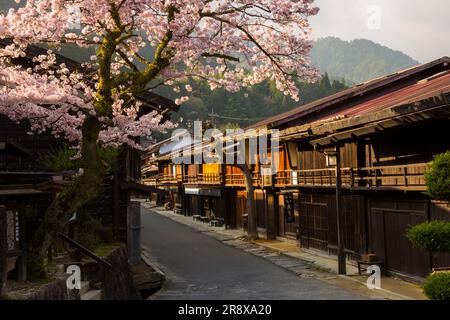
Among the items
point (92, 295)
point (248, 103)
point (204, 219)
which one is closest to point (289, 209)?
point (92, 295)

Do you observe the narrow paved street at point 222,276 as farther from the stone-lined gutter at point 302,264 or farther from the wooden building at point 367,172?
the wooden building at point 367,172

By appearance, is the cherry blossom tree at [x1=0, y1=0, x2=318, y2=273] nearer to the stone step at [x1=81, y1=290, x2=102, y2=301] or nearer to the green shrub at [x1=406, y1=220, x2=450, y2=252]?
the stone step at [x1=81, y1=290, x2=102, y2=301]

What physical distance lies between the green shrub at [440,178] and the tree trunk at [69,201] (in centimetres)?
825

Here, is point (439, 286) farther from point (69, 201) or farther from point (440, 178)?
point (69, 201)

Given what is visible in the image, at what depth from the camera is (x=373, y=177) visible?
68.0 ft

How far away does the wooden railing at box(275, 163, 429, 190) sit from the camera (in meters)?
18.5

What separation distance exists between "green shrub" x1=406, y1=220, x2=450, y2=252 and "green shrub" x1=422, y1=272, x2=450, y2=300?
2.27 feet

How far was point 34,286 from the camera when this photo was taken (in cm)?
1202

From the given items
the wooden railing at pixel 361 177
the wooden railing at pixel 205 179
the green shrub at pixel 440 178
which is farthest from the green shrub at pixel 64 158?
the wooden railing at pixel 205 179

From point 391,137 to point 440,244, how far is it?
9.81 m

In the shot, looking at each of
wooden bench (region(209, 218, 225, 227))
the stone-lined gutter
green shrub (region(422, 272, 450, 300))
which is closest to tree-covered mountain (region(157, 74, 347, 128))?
wooden bench (region(209, 218, 225, 227))

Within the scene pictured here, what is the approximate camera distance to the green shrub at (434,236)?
1140cm

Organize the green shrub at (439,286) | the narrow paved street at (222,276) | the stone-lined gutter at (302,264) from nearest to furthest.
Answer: the green shrub at (439,286) < the stone-lined gutter at (302,264) < the narrow paved street at (222,276)

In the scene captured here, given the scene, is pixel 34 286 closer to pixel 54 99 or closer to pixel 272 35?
pixel 54 99
